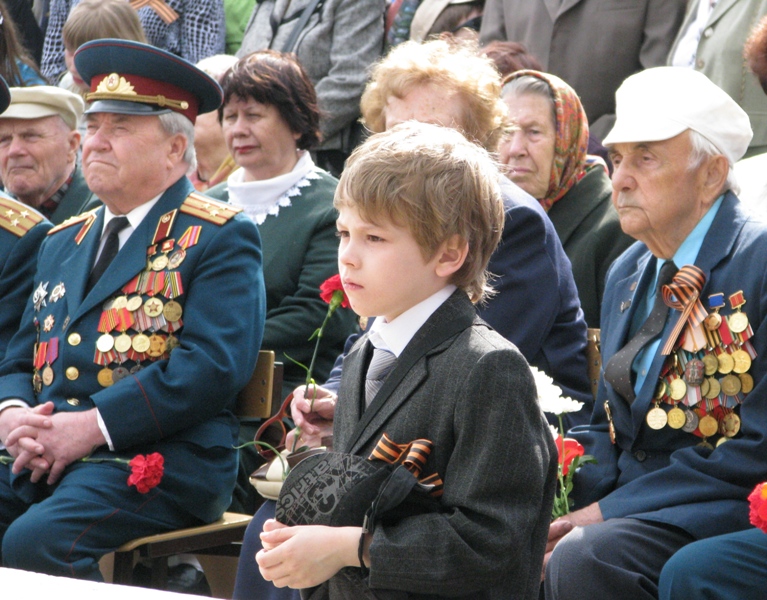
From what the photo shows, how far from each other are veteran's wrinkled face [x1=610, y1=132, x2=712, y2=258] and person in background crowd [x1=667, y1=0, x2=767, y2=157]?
195 cm

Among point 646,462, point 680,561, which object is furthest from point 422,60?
point 680,561

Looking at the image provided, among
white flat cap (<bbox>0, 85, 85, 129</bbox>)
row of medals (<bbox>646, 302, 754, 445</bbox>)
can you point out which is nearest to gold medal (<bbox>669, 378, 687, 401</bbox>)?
row of medals (<bbox>646, 302, 754, 445</bbox>)

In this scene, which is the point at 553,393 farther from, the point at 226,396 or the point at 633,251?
the point at 226,396

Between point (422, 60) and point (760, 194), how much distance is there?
137 centimetres

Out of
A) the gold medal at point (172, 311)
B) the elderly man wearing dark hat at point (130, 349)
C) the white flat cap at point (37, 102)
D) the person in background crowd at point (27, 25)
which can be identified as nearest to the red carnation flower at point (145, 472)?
the elderly man wearing dark hat at point (130, 349)

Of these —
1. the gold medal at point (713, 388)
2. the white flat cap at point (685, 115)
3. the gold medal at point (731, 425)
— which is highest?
the white flat cap at point (685, 115)

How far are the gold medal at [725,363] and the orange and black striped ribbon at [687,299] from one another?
111 mm

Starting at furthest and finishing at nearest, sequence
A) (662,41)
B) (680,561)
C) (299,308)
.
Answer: (662,41)
(299,308)
(680,561)

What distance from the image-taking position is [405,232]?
7.47ft

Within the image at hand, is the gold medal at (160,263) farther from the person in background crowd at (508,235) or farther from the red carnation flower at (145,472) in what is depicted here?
the person in background crowd at (508,235)

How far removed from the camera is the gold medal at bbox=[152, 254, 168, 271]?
3.79 metres

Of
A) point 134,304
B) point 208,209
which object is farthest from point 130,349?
point 208,209

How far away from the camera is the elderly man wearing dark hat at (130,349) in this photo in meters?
3.56

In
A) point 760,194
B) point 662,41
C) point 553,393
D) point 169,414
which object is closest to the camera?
point 553,393
